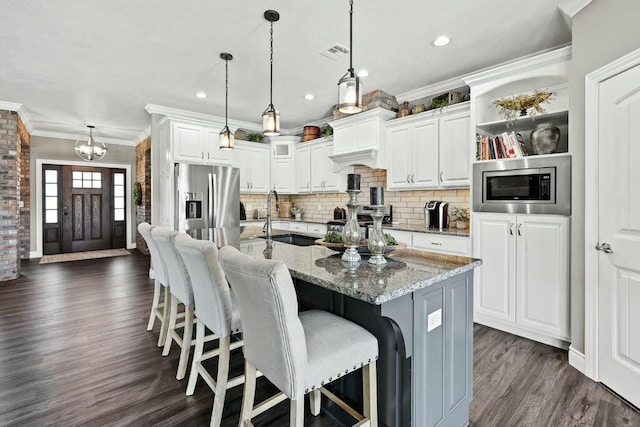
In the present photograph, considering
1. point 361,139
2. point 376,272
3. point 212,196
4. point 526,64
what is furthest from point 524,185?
point 212,196

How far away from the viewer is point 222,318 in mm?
1679

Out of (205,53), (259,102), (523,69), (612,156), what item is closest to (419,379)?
(612,156)

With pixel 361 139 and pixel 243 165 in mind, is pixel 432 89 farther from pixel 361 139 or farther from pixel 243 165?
pixel 243 165

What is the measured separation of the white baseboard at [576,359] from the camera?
2219 millimetres

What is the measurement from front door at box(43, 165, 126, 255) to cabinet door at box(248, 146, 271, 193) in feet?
13.4

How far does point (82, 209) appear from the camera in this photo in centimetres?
721

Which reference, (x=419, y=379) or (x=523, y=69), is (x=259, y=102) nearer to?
(x=523, y=69)

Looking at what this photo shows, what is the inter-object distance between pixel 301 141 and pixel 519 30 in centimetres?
383

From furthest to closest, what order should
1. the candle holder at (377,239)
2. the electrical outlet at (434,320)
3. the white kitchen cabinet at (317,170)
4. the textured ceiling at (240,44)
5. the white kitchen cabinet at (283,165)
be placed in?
1. the white kitchen cabinet at (283,165)
2. the white kitchen cabinet at (317,170)
3. the textured ceiling at (240,44)
4. the candle holder at (377,239)
5. the electrical outlet at (434,320)

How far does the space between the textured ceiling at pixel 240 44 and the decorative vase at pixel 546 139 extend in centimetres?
81

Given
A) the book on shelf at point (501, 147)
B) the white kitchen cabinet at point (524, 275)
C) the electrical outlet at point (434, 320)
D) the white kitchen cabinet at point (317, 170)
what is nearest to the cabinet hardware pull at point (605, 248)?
the white kitchen cabinet at point (524, 275)

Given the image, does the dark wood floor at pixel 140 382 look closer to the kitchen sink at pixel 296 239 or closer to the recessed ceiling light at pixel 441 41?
the kitchen sink at pixel 296 239

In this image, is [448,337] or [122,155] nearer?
[448,337]

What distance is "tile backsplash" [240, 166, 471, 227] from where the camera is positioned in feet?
12.7
